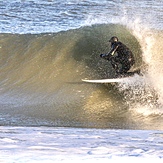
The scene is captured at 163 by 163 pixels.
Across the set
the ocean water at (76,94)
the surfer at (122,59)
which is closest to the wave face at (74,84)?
the ocean water at (76,94)

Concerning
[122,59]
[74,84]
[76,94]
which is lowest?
[76,94]

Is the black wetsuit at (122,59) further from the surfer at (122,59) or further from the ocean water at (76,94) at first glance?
the ocean water at (76,94)

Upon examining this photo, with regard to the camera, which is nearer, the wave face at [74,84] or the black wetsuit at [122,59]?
the wave face at [74,84]

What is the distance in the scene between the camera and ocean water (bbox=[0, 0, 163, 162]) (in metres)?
6.76

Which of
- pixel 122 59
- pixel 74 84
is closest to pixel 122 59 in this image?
pixel 122 59

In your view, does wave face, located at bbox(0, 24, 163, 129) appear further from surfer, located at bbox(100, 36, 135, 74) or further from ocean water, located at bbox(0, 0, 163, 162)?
surfer, located at bbox(100, 36, 135, 74)

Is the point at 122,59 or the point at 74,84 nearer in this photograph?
the point at 122,59

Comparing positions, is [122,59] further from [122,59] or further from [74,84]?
[74,84]

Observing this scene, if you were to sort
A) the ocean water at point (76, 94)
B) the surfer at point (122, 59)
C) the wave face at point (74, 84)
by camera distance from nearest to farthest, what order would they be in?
the ocean water at point (76, 94) < the wave face at point (74, 84) < the surfer at point (122, 59)

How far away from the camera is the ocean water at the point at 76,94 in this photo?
676cm

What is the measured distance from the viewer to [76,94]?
13.3m

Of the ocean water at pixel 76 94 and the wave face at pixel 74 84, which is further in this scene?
the wave face at pixel 74 84

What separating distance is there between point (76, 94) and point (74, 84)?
33.4 inches

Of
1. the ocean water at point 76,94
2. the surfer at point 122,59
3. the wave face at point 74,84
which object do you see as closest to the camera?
the ocean water at point 76,94
